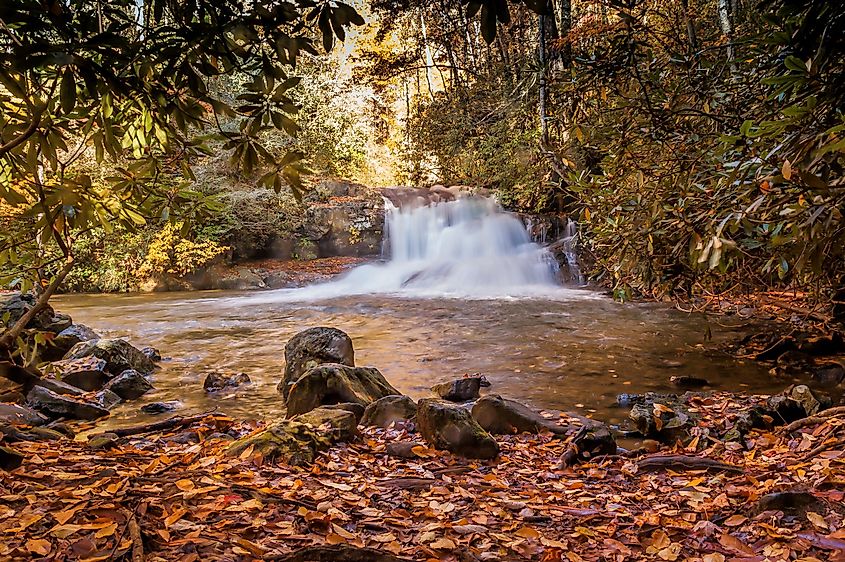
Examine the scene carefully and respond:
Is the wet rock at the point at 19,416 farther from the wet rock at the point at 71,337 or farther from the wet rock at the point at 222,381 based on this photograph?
the wet rock at the point at 71,337

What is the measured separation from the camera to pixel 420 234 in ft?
59.4

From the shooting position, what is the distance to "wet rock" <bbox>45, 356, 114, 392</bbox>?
5.61 meters

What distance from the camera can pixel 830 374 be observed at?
204 inches

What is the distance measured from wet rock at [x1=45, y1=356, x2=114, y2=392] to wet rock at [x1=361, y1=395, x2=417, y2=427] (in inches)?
128

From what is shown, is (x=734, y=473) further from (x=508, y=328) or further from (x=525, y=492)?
(x=508, y=328)

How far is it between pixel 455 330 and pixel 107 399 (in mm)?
5225

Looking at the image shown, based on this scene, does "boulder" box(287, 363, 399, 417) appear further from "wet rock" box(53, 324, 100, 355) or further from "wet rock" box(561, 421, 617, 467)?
"wet rock" box(53, 324, 100, 355)

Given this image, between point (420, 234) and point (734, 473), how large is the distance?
15429 millimetres

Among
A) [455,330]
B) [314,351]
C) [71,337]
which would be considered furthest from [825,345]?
[71,337]

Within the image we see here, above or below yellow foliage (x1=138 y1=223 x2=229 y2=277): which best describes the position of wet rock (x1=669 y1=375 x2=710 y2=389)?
below

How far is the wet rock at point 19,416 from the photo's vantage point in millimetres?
3769

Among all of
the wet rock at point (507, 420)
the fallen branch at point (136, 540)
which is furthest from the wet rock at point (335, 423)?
the fallen branch at point (136, 540)

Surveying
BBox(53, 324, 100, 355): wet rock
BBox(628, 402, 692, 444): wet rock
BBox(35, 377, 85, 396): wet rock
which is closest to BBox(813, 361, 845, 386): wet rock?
BBox(628, 402, 692, 444): wet rock

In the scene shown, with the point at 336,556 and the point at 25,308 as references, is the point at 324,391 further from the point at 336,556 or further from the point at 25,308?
the point at 25,308
